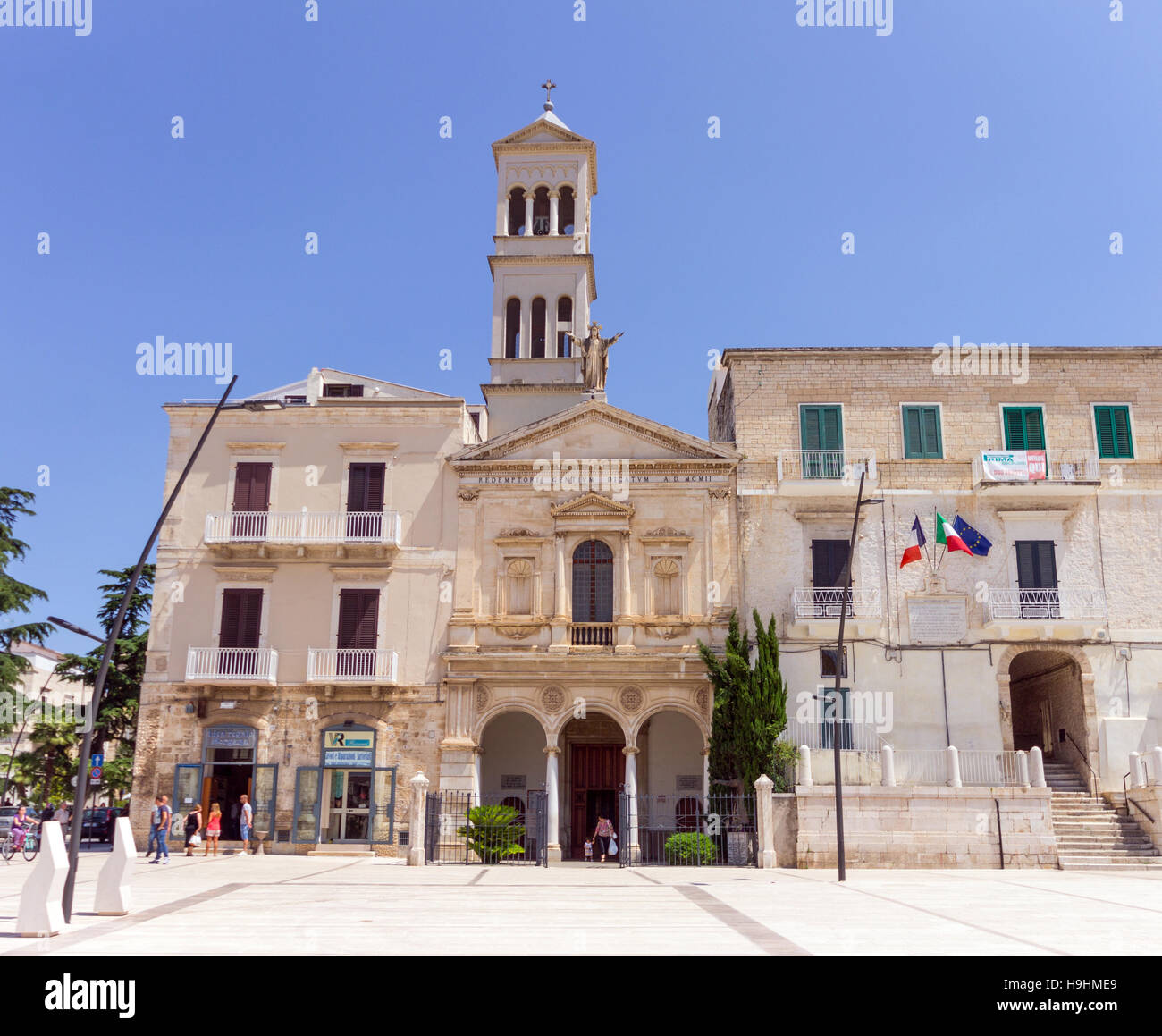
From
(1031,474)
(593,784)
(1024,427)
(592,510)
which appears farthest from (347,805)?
(1024,427)

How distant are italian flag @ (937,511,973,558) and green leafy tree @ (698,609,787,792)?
5143mm

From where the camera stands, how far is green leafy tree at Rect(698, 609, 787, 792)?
28.1m

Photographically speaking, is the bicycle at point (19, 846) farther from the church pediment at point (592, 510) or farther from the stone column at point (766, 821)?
the stone column at point (766, 821)

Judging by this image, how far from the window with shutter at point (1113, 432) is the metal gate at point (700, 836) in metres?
15.4

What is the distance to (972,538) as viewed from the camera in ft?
100.0

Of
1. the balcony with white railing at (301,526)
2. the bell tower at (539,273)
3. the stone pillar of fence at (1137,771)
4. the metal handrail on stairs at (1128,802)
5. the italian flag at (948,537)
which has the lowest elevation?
the metal handrail on stairs at (1128,802)

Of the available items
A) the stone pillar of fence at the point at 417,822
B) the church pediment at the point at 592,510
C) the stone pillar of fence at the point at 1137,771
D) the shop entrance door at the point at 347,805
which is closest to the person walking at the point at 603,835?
the stone pillar of fence at the point at 417,822

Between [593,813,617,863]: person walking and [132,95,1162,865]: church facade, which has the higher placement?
[132,95,1162,865]: church facade

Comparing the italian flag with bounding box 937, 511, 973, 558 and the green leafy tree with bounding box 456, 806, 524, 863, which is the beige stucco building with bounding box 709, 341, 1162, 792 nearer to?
the italian flag with bounding box 937, 511, 973, 558

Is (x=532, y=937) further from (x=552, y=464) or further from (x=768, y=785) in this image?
(x=552, y=464)

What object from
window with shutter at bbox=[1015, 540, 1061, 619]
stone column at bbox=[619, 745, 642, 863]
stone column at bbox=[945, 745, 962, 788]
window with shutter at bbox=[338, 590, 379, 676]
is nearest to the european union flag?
window with shutter at bbox=[1015, 540, 1061, 619]

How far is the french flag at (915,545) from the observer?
29719mm
